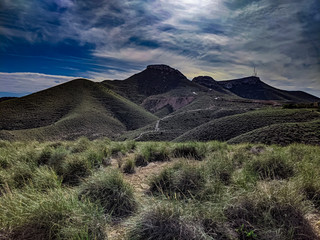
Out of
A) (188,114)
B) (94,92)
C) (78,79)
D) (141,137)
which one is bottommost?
(141,137)

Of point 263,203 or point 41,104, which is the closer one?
point 263,203

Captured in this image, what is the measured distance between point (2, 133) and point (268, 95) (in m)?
179

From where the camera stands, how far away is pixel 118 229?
8.67ft

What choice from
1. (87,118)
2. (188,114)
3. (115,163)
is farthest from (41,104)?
(115,163)

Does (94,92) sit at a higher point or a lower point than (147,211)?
higher

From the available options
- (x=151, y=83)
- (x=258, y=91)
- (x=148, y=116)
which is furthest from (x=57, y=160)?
(x=258, y=91)

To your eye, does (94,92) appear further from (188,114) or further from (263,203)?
(263,203)

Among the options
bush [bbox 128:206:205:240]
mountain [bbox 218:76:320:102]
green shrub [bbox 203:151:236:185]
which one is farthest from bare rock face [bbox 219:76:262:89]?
bush [bbox 128:206:205:240]

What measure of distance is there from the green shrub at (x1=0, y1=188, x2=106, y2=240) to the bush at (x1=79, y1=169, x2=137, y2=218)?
522 millimetres

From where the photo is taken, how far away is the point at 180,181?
149 inches

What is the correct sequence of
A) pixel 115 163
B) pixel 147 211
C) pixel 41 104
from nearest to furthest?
1. pixel 147 211
2. pixel 115 163
3. pixel 41 104

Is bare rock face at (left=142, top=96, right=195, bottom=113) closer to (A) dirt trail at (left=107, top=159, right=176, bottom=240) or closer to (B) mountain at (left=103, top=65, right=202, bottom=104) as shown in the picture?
(B) mountain at (left=103, top=65, right=202, bottom=104)

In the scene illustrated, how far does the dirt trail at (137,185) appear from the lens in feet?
8.25

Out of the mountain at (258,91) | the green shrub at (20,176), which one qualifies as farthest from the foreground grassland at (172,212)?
the mountain at (258,91)
